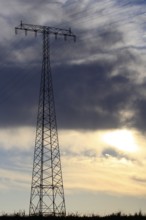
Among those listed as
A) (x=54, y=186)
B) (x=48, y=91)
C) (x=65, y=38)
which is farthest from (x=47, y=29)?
(x=54, y=186)

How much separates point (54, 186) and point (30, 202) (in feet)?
12.8

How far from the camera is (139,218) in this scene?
144ft

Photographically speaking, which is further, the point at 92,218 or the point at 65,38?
the point at 65,38

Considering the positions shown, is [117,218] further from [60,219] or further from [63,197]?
[63,197]

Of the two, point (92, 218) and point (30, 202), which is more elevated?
point (30, 202)

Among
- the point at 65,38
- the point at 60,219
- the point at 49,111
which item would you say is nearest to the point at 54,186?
the point at 49,111

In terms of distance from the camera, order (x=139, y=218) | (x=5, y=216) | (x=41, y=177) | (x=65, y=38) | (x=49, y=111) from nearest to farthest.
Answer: (x=139, y=218), (x=5, y=216), (x=41, y=177), (x=49, y=111), (x=65, y=38)

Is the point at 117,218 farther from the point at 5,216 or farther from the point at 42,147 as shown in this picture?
the point at 42,147

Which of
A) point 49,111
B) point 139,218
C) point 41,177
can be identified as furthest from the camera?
point 49,111

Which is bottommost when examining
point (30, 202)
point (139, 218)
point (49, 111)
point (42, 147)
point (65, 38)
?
point (139, 218)

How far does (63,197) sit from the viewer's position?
239 ft

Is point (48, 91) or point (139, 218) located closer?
point (139, 218)

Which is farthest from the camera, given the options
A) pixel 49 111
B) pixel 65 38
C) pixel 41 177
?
pixel 65 38

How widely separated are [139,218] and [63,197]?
29.9 meters
